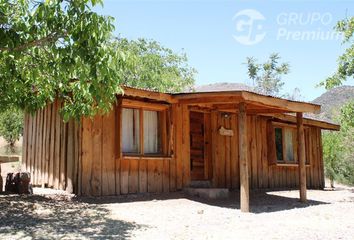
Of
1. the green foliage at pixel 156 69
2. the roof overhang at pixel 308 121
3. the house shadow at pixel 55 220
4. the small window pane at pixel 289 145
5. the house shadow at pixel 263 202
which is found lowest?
the house shadow at pixel 263 202

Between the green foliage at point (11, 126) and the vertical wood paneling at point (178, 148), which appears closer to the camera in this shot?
the vertical wood paneling at point (178, 148)

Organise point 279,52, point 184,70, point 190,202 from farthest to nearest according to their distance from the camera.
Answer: point 279,52
point 184,70
point 190,202

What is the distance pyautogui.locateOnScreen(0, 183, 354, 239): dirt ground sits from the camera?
615 centimetres

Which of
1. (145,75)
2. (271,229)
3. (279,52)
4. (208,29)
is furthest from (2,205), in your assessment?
(279,52)

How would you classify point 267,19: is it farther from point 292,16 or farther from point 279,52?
point 279,52

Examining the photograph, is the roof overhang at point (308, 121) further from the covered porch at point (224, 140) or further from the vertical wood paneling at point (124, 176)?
→ the vertical wood paneling at point (124, 176)

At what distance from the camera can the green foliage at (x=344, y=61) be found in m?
12.9

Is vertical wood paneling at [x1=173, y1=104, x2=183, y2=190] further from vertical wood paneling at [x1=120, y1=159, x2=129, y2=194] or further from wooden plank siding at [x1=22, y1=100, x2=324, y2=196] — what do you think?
vertical wood paneling at [x1=120, y1=159, x2=129, y2=194]

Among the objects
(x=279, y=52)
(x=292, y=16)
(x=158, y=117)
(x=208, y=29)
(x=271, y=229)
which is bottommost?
(x=271, y=229)

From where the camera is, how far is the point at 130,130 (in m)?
10.3

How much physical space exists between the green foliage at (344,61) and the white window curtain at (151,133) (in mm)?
6000

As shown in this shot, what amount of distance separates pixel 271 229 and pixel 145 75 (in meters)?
19.6

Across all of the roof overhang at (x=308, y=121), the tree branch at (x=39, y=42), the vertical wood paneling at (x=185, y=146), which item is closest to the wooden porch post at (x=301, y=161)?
the roof overhang at (x=308, y=121)

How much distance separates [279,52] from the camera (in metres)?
38.5
